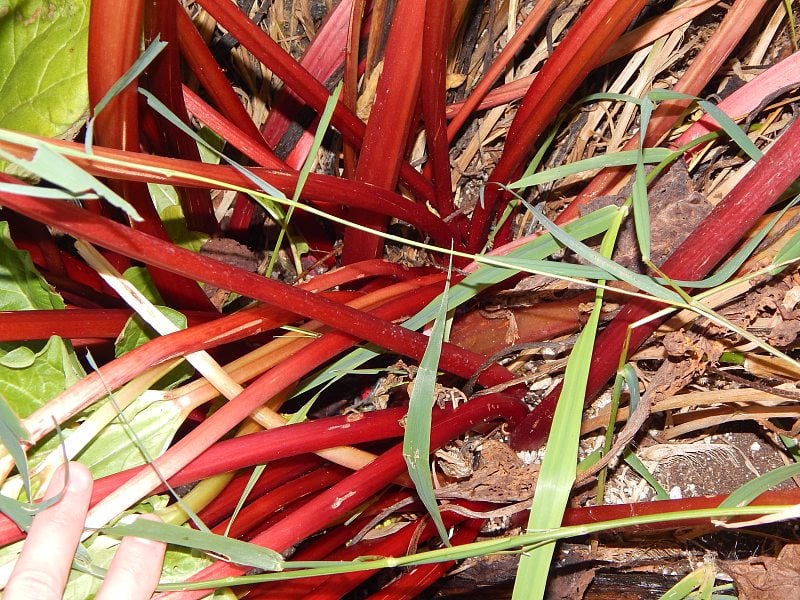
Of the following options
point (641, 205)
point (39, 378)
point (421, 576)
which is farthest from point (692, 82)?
point (39, 378)

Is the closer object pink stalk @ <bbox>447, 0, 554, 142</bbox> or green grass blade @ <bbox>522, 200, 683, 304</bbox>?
green grass blade @ <bbox>522, 200, 683, 304</bbox>

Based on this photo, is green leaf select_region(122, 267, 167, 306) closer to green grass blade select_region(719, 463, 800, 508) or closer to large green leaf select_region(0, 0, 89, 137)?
large green leaf select_region(0, 0, 89, 137)

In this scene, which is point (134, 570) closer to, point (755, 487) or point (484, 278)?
point (484, 278)

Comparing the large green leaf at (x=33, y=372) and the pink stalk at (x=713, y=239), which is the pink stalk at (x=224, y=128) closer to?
the large green leaf at (x=33, y=372)

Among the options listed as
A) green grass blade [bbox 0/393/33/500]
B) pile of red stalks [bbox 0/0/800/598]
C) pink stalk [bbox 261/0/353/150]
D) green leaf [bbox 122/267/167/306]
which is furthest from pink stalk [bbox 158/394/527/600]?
pink stalk [bbox 261/0/353/150]

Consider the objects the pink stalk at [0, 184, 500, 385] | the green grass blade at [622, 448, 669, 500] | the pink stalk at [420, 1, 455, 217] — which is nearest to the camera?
the pink stalk at [0, 184, 500, 385]

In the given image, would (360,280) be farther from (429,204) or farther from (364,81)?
(364,81)

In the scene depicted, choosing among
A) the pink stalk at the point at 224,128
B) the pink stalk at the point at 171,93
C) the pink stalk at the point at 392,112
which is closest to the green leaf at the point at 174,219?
the pink stalk at the point at 171,93
